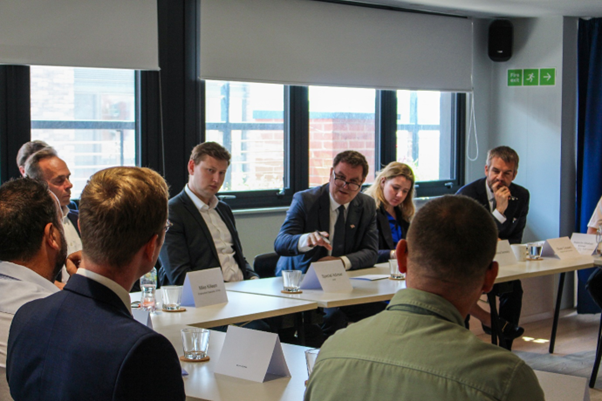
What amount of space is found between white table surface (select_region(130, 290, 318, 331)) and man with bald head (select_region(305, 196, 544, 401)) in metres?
1.38

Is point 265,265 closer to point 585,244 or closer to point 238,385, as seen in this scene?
point 238,385

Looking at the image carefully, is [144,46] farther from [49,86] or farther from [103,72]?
[49,86]

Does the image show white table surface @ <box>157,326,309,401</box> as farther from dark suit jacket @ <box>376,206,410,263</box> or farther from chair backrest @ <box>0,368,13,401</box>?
dark suit jacket @ <box>376,206,410,263</box>

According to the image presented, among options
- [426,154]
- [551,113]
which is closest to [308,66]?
[426,154]

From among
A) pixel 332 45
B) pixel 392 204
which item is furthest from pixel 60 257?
pixel 332 45

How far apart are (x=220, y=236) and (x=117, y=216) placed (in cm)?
255

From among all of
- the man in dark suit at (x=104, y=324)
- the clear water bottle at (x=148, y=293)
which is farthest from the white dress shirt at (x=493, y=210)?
the man in dark suit at (x=104, y=324)

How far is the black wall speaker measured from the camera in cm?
643

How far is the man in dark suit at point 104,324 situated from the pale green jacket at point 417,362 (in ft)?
1.01

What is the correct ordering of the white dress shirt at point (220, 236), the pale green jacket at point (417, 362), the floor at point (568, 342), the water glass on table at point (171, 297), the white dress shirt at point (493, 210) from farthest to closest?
the white dress shirt at point (493, 210) → the floor at point (568, 342) → the white dress shirt at point (220, 236) → the water glass on table at point (171, 297) → the pale green jacket at point (417, 362)

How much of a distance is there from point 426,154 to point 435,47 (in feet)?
3.61

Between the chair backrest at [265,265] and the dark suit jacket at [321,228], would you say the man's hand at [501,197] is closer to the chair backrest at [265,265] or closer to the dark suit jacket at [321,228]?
the dark suit jacket at [321,228]

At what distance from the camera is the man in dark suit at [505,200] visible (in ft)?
15.9

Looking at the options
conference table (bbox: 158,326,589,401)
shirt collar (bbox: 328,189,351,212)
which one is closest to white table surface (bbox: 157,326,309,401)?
conference table (bbox: 158,326,589,401)
